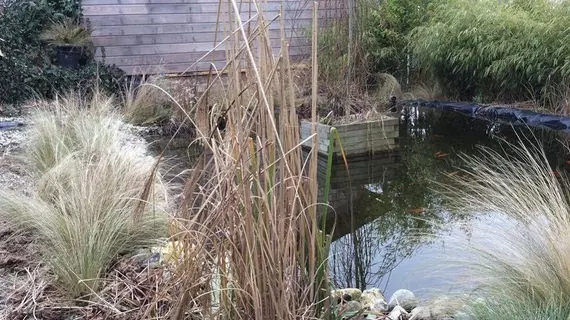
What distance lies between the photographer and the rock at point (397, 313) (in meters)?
1.77

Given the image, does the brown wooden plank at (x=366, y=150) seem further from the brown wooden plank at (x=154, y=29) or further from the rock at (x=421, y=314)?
the brown wooden plank at (x=154, y=29)

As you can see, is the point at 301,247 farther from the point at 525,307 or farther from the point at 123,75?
the point at 123,75

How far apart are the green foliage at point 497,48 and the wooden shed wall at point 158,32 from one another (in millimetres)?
1757

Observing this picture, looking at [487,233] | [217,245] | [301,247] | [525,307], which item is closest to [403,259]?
[487,233]

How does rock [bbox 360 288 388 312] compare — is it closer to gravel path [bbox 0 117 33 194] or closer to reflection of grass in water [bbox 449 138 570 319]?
reflection of grass in water [bbox 449 138 570 319]

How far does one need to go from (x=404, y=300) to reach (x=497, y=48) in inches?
210

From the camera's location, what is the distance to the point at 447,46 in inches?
284

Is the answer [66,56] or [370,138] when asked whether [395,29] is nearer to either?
[370,138]

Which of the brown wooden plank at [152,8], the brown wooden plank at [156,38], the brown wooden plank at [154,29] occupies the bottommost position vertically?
the brown wooden plank at [156,38]

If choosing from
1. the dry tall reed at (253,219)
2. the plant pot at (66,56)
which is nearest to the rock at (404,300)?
the dry tall reed at (253,219)

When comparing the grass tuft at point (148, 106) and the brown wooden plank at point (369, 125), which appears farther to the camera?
the grass tuft at point (148, 106)

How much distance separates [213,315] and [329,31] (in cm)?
464

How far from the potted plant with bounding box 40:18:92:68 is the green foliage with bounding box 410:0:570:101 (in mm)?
4724

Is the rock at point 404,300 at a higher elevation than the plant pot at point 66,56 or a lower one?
lower
